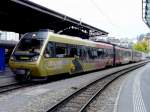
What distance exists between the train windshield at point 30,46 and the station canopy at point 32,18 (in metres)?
3.77

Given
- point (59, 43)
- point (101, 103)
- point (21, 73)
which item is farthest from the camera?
point (59, 43)

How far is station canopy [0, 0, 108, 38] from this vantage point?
78.0 feet

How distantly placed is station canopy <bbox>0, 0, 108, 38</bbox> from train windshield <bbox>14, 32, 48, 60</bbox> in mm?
3773

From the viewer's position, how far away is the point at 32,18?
2905 centimetres

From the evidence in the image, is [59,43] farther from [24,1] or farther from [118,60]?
[118,60]

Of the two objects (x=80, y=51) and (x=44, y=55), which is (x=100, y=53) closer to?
(x=80, y=51)

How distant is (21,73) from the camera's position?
18.1 meters

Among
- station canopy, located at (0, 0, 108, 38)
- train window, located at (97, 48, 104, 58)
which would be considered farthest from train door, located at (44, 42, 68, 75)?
train window, located at (97, 48, 104, 58)

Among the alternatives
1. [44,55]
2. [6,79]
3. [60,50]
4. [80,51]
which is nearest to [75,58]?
[80,51]

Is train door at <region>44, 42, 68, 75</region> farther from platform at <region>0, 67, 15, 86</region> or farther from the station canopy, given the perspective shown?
the station canopy

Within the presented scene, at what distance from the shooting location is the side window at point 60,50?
65.4ft

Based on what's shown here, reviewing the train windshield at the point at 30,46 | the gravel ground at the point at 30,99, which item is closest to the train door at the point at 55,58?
the train windshield at the point at 30,46

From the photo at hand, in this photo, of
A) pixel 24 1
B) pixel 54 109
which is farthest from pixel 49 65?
pixel 54 109

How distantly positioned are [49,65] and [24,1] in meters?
6.11
